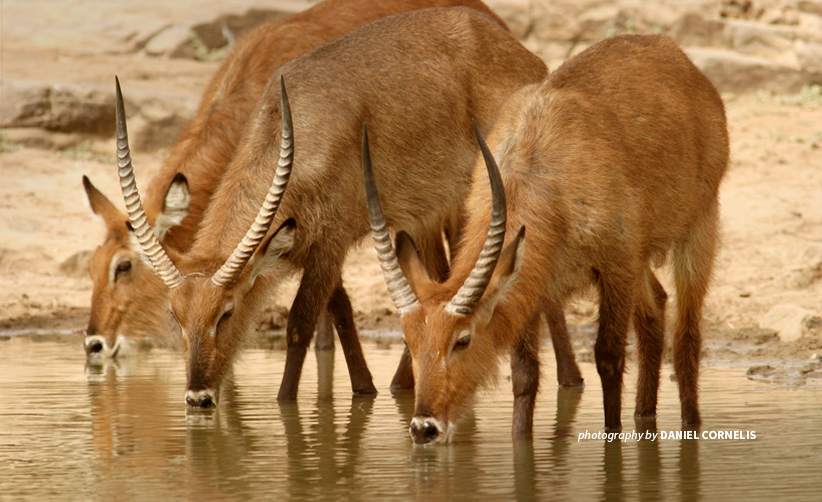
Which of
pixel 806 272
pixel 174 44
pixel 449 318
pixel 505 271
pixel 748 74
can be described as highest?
pixel 174 44

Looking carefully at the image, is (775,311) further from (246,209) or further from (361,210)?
(246,209)

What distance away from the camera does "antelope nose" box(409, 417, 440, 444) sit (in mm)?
5891

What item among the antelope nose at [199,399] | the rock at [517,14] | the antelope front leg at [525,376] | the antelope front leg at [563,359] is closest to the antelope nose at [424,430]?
the antelope front leg at [525,376]

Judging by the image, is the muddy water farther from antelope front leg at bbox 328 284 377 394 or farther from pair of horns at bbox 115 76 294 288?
pair of horns at bbox 115 76 294 288

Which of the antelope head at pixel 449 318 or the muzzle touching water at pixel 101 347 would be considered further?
the muzzle touching water at pixel 101 347

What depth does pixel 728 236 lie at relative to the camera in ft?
39.3

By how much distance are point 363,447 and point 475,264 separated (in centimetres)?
111

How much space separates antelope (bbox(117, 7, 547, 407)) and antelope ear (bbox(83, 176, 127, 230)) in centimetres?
127

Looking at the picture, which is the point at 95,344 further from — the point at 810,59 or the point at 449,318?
the point at 810,59

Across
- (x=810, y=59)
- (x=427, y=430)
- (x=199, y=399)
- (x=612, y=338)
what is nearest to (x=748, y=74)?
(x=810, y=59)

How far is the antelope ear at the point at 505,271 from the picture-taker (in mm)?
6125

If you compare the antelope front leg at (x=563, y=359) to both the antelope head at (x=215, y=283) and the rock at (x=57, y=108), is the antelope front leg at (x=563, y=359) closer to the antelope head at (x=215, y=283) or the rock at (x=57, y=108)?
the antelope head at (x=215, y=283)

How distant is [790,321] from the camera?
9.88m

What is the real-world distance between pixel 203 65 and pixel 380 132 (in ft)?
33.0
